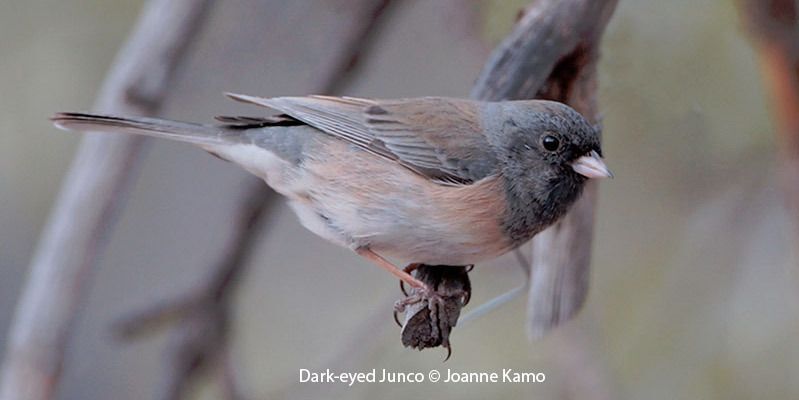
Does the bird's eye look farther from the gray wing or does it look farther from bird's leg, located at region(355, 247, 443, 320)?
bird's leg, located at region(355, 247, 443, 320)

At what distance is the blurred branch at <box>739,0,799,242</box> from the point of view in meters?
1.99

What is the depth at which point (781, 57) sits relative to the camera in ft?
6.58

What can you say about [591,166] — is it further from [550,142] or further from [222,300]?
[222,300]

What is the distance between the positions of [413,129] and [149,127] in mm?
512

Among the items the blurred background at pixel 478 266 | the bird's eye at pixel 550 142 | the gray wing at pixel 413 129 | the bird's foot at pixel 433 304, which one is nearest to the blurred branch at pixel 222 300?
the blurred background at pixel 478 266

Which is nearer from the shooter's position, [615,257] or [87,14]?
[615,257]

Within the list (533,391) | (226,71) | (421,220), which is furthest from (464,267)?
(226,71)

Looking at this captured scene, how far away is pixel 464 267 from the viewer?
180 centimetres

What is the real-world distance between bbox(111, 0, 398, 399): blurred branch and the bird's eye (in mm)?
854

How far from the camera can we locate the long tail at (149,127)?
1.61 meters

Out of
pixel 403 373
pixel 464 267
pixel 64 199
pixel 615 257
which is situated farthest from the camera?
pixel 615 257

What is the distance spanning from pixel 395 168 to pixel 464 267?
11.3 inches

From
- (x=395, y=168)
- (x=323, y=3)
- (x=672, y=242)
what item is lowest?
(x=395, y=168)

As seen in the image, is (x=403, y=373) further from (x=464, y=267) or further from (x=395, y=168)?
(x=395, y=168)
